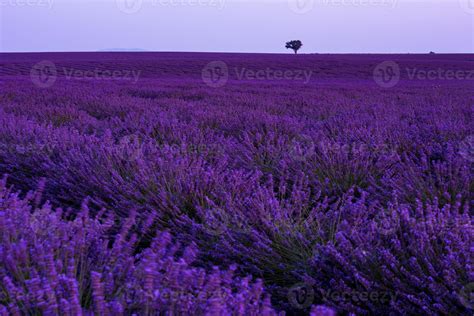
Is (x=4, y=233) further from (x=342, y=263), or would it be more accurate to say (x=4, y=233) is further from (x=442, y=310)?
(x=442, y=310)

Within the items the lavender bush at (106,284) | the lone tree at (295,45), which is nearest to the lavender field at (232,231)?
the lavender bush at (106,284)

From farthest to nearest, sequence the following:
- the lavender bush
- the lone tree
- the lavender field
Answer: the lone tree, the lavender field, the lavender bush

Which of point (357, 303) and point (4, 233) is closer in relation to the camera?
point (4, 233)

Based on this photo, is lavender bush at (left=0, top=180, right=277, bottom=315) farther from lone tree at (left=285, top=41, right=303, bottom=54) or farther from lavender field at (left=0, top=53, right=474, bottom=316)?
lone tree at (left=285, top=41, right=303, bottom=54)

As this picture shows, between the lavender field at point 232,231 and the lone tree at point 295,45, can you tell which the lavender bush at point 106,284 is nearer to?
the lavender field at point 232,231

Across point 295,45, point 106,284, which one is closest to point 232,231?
point 106,284

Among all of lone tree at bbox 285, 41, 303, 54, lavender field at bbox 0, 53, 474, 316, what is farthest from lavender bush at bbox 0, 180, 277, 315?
lone tree at bbox 285, 41, 303, 54

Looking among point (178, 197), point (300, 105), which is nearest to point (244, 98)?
point (300, 105)

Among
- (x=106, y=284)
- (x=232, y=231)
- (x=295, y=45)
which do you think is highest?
(x=295, y=45)

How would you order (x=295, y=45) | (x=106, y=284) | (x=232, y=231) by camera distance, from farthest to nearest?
1. (x=295, y=45)
2. (x=232, y=231)
3. (x=106, y=284)

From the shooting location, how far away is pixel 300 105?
6.80 metres

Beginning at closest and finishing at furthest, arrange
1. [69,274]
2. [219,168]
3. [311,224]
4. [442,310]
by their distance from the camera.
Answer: [69,274] < [442,310] < [311,224] < [219,168]

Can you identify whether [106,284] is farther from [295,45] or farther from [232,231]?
[295,45]

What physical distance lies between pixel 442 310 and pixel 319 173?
1.57m
